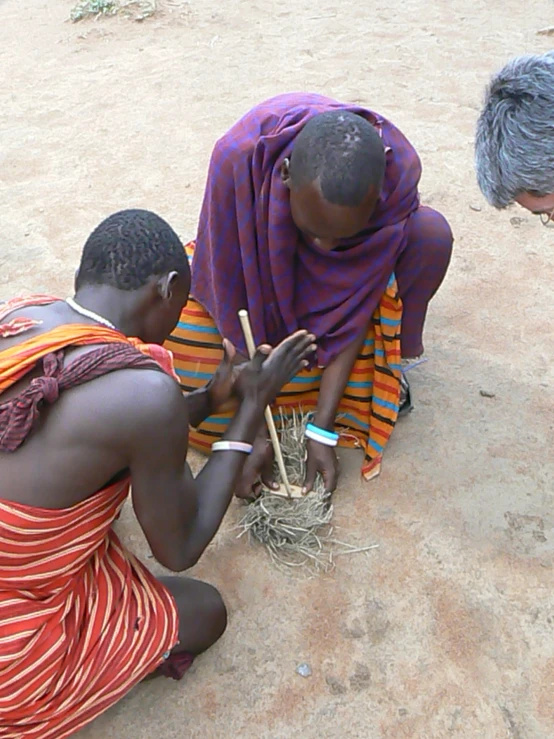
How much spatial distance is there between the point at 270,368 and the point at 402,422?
2.66 feet

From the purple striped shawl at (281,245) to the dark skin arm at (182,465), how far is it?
1.26ft

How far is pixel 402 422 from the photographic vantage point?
91.2 inches

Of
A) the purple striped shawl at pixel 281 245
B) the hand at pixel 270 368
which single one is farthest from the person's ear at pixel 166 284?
the purple striped shawl at pixel 281 245

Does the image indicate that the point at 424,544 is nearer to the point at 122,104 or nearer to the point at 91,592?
the point at 91,592

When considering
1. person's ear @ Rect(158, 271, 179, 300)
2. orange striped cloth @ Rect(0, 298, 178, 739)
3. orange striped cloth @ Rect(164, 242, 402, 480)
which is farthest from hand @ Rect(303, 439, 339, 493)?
person's ear @ Rect(158, 271, 179, 300)

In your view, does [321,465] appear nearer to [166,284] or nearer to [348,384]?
[348,384]

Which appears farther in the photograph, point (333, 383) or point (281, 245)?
point (333, 383)

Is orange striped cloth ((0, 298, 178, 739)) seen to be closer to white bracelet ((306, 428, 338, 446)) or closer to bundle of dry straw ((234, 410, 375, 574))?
bundle of dry straw ((234, 410, 375, 574))

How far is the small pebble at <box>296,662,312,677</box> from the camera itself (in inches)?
66.7

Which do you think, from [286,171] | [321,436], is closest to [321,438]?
[321,436]

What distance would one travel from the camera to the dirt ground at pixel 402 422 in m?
1.66

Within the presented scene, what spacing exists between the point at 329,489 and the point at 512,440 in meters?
0.58

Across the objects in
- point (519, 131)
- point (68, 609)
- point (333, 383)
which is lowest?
point (333, 383)

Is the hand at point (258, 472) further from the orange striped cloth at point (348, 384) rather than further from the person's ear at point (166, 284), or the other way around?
the person's ear at point (166, 284)
